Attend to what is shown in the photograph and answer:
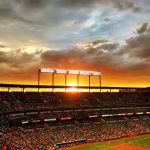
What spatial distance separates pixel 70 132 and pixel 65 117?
6.35 meters

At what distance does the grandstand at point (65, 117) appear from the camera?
65.4 meters

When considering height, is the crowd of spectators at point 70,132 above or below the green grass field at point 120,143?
above

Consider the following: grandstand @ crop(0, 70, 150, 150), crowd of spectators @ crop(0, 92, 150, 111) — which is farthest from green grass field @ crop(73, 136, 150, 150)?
crowd of spectators @ crop(0, 92, 150, 111)

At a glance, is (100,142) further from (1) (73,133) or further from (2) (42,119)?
(2) (42,119)

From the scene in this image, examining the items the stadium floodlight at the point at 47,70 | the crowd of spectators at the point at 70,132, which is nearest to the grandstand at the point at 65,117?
the crowd of spectators at the point at 70,132

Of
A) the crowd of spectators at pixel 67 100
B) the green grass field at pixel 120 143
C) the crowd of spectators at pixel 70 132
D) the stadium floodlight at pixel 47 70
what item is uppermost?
the stadium floodlight at pixel 47 70

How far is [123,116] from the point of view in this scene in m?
92.4

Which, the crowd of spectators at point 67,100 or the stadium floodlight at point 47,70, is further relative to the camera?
the stadium floodlight at point 47,70

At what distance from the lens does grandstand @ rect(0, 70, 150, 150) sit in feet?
214

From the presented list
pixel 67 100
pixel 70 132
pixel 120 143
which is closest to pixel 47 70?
pixel 67 100

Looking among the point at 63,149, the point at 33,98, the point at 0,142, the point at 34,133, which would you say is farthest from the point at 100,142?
the point at 0,142

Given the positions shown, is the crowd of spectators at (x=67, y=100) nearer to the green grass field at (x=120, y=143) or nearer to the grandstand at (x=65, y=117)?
the grandstand at (x=65, y=117)

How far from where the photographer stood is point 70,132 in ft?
237

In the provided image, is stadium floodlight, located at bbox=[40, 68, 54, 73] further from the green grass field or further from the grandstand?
the green grass field
